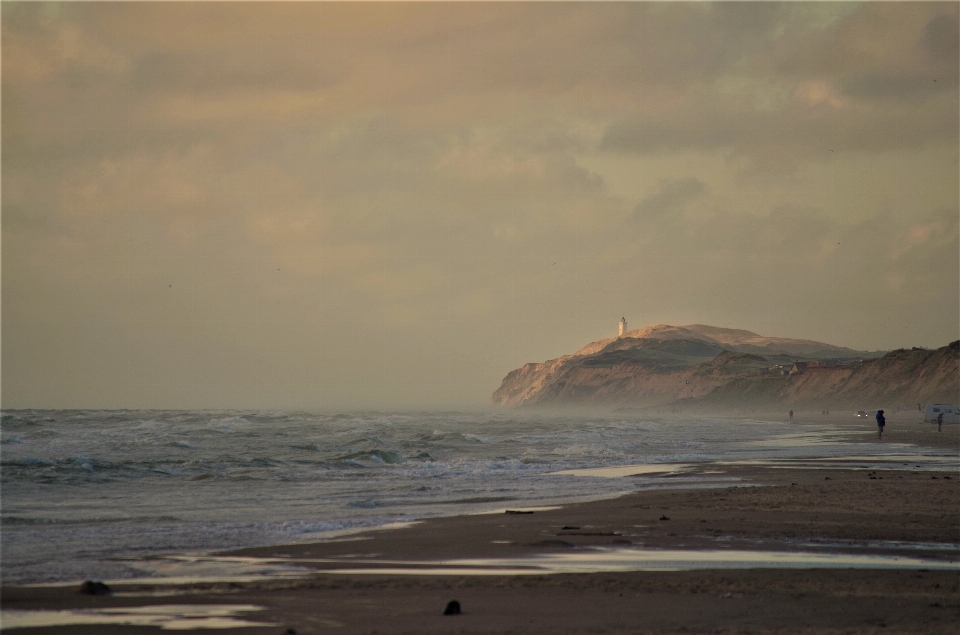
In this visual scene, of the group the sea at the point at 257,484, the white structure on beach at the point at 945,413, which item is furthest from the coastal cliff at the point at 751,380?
the sea at the point at 257,484

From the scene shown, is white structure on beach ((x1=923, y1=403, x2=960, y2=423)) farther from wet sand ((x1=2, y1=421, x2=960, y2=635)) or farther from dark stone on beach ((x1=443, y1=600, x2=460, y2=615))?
dark stone on beach ((x1=443, y1=600, x2=460, y2=615))

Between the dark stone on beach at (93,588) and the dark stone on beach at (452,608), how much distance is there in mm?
3201

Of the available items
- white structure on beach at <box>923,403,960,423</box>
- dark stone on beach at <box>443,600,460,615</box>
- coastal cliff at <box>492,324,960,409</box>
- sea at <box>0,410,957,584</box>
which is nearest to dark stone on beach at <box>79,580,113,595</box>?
sea at <box>0,410,957,584</box>

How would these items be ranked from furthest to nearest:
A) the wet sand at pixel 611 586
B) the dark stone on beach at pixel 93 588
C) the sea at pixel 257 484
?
the sea at pixel 257 484
the dark stone on beach at pixel 93 588
the wet sand at pixel 611 586

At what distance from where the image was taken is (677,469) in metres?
21.5

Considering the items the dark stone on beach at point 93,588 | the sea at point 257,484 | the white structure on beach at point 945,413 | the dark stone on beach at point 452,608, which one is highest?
the dark stone on beach at point 93,588

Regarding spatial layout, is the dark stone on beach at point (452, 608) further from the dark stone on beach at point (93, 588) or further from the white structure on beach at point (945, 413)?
the white structure on beach at point (945, 413)

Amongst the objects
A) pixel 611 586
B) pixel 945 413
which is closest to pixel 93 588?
pixel 611 586

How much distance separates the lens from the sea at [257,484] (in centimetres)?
1006

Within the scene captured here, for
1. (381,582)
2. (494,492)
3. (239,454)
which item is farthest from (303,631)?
(239,454)

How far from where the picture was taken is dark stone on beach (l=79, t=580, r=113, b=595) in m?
7.15

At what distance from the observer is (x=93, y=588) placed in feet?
23.5

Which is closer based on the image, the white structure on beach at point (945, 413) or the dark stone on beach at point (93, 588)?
the dark stone on beach at point (93, 588)

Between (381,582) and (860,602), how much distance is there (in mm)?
4231
